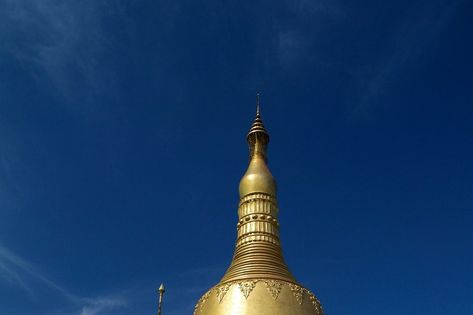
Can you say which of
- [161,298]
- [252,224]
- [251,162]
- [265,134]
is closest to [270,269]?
[252,224]

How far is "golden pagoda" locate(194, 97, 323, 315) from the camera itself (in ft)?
74.8

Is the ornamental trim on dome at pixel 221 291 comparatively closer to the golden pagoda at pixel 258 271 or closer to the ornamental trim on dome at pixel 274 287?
the golden pagoda at pixel 258 271

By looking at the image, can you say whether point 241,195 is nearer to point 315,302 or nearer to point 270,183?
point 270,183

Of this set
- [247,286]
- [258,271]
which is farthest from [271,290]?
[258,271]

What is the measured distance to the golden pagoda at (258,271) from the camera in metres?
22.8

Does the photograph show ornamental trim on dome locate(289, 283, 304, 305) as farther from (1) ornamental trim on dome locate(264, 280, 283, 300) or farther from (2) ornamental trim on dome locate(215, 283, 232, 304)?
(2) ornamental trim on dome locate(215, 283, 232, 304)

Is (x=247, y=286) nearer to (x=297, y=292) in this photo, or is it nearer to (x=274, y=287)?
(x=274, y=287)

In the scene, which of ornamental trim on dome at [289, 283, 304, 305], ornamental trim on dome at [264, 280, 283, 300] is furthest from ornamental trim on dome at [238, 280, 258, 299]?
ornamental trim on dome at [289, 283, 304, 305]

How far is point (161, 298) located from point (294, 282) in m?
5.52

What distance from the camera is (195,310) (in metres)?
25.1

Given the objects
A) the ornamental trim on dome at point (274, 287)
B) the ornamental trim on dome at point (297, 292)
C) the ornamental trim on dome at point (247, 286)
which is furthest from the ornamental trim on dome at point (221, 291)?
the ornamental trim on dome at point (297, 292)

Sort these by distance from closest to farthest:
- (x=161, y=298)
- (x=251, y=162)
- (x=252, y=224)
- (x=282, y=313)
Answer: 1. (x=282, y=313)
2. (x=161, y=298)
3. (x=252, y=224)
4. (x=251, y=162)

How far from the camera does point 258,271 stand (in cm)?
2414

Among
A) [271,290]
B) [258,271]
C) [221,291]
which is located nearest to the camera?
[271,290]
